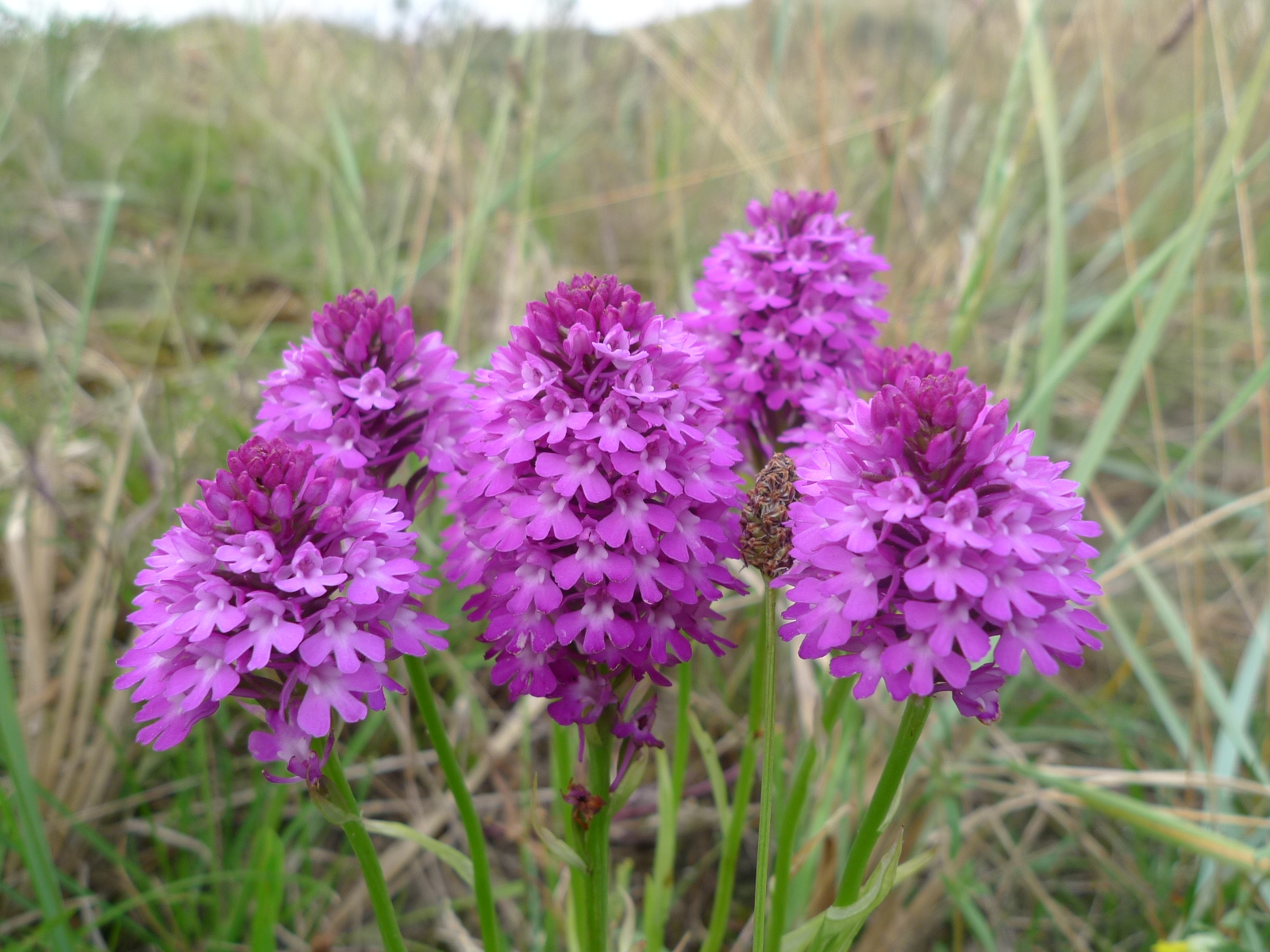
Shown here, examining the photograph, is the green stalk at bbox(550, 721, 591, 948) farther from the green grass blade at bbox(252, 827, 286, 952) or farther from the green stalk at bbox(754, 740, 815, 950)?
the green grass blade at bbox(252, 827, 286, 952)

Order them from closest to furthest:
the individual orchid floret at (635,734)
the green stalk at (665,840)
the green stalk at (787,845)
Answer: the individual orchid floret at (635,734) → the green stalk at (787,845) → the green stalk at (665,840)

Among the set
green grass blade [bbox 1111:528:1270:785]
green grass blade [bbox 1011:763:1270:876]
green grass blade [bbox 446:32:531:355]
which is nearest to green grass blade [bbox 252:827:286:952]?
green grass blade [bbox 1011:763:1270:876]

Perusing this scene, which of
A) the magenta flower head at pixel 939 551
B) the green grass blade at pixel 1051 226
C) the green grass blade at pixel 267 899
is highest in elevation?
the green grass blade at pixel 1051 226

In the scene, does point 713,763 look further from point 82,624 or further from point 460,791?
point 82,624

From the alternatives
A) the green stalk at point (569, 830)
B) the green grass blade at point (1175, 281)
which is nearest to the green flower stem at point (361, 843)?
the green stalk at point (569, 830)

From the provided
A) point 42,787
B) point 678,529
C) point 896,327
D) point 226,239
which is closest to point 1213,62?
point 896,327

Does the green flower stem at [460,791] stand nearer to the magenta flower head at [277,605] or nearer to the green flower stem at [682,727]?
the magenta flower head at [277,605]

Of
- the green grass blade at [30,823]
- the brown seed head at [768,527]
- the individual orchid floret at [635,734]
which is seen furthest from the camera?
the green grass blade at [30,823]
